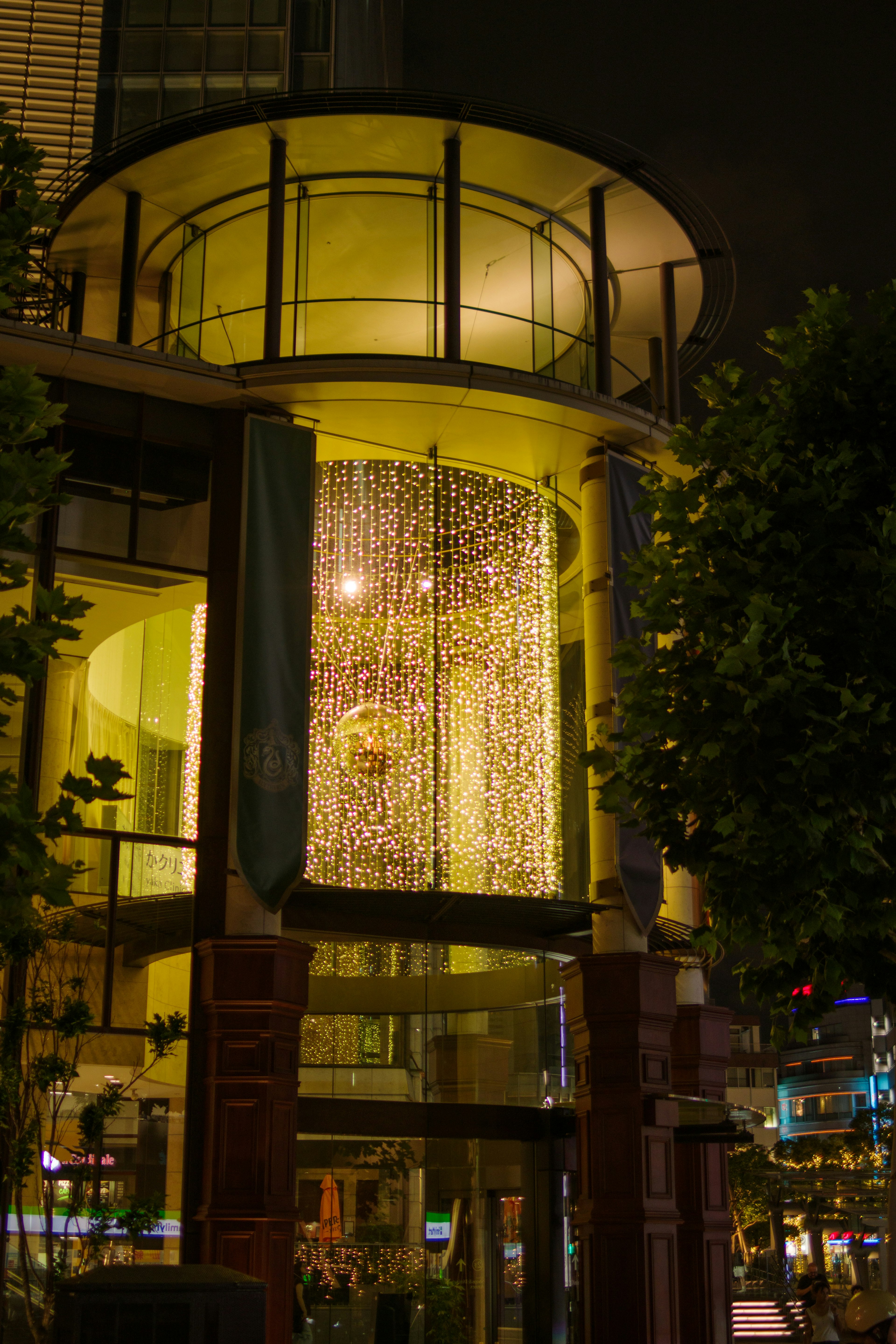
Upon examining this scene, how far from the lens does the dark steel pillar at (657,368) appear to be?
22.7 metres

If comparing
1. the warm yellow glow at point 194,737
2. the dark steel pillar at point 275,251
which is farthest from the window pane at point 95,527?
the dark steel pillar at point 275,251

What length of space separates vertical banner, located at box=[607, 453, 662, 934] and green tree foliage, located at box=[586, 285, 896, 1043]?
6.45 meters

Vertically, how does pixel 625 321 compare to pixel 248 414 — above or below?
above

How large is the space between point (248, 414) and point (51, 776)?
16.3ft

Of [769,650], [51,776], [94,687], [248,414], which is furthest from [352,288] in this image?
[769,650]

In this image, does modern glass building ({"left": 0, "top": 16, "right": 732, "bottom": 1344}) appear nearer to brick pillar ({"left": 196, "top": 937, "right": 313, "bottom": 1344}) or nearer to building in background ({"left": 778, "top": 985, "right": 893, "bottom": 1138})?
brick pillar ({"left": 196, "top": 937, "right": 313, "bottom": 1344})

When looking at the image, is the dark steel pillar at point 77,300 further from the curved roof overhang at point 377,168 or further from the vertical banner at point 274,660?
the vertical banner at point 274,660

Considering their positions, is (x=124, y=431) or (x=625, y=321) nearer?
(x=124, y=431)

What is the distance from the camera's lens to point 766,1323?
27.9 meters

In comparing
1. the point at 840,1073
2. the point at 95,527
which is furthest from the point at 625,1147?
the point at 840,1073

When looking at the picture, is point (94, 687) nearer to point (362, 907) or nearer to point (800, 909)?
point (362, 907)

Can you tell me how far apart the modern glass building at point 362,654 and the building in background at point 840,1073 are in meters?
119

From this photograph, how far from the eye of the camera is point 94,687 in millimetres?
19328

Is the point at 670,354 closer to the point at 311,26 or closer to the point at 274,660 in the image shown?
the point at 274,660
